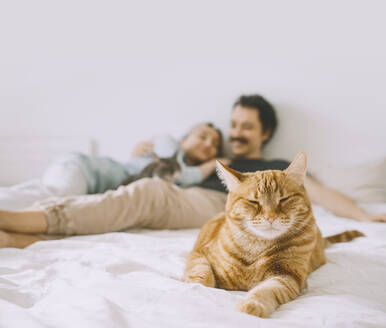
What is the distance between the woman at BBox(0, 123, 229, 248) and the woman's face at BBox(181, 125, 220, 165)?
391mm

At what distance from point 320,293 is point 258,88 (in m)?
1.75

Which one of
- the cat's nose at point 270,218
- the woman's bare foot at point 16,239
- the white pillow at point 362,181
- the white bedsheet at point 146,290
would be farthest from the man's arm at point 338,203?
the woman's bare foot at point 16,239

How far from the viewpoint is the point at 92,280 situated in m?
0.75

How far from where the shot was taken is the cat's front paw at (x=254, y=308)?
592 millimetres

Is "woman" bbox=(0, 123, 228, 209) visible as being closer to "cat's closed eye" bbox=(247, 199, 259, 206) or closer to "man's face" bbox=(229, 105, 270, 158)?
"man's face" bbox=(229, 105, 270, 158)

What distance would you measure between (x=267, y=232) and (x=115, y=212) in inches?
28.6

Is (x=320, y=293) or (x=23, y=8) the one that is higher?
(x=23, y=8)

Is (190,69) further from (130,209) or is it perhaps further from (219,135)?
(130,209)

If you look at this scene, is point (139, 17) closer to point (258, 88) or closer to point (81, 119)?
point (81, 119)

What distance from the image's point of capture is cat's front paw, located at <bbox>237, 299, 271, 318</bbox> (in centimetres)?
59

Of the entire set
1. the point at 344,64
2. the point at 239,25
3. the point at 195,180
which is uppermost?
→ the point at 239,25

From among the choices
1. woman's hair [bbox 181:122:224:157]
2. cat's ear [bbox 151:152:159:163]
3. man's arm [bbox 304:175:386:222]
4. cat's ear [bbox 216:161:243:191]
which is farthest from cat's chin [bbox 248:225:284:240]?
woman's hair [bbox 181:122:224:157]

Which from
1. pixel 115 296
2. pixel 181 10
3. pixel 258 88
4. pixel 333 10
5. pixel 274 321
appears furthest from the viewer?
pixel 181 10

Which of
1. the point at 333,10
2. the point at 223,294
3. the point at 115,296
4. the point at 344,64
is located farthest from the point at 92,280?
the point at 333,10
